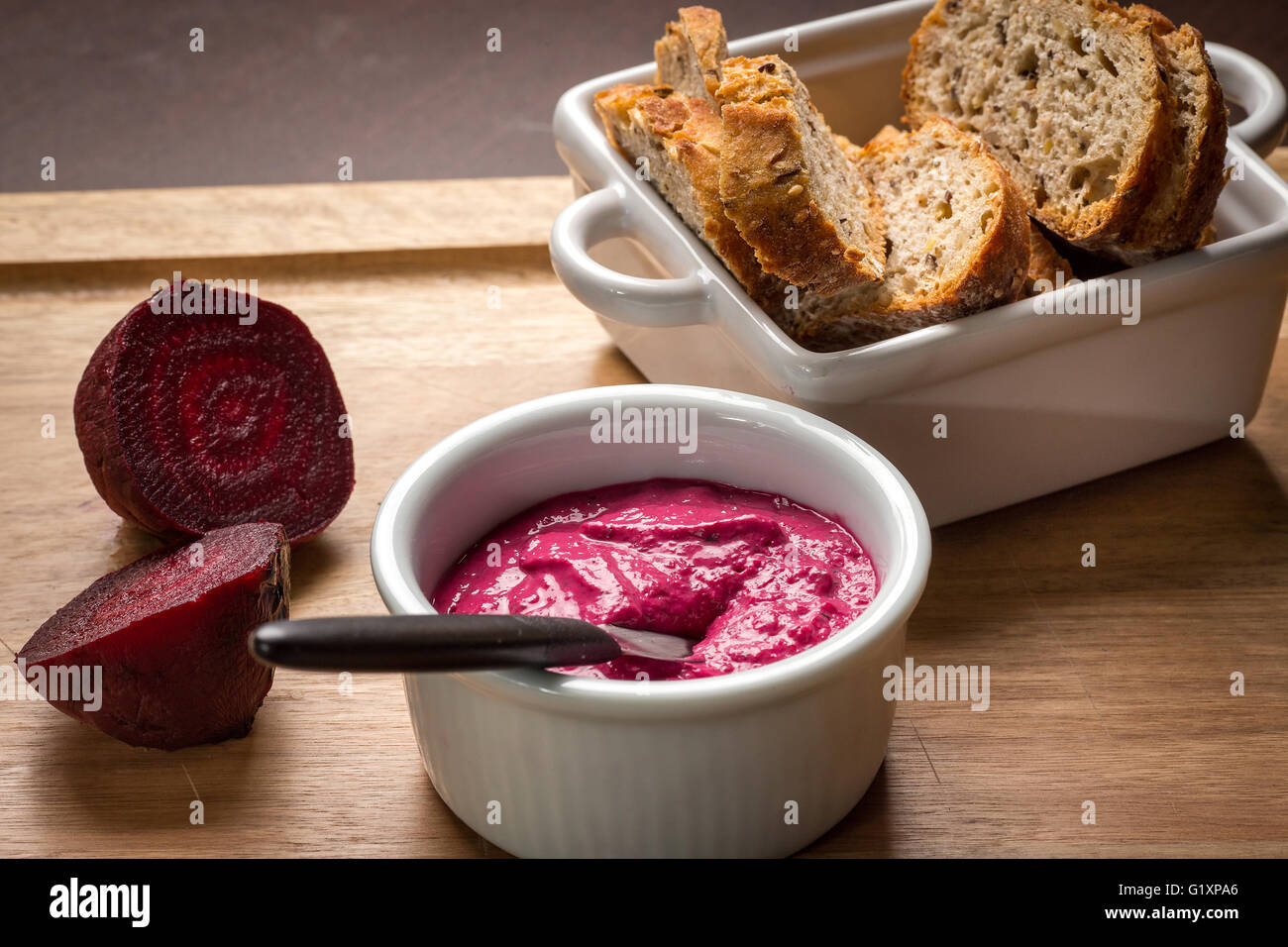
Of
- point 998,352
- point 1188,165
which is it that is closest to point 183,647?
point 998,352

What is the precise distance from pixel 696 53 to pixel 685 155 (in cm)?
24

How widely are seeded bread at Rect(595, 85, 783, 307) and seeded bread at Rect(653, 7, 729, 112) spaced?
3cm

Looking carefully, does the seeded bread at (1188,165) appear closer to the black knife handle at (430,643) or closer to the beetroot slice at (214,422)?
the black knife handle at (430,643)

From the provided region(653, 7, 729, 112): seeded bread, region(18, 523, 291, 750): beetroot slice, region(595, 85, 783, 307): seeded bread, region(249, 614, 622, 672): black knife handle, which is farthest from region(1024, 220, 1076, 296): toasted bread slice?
region(18, 523, 291, 750): beetroot slice

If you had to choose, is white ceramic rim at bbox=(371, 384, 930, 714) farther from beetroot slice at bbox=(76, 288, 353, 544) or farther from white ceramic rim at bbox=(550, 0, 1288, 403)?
beetroot slice at bbox=(76, 288, 353, 544)

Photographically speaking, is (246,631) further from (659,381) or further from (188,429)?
(659,381)

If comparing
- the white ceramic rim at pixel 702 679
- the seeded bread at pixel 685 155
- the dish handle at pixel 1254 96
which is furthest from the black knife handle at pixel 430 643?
the dish handle at pixel 1254 96

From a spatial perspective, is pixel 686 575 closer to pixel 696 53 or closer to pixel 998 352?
pixel 998 352

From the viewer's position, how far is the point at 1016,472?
6.33ft

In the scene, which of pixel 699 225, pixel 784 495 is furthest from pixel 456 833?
pixel 699 225

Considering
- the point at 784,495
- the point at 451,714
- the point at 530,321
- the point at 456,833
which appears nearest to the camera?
the point at 451,714

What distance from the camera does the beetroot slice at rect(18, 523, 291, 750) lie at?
4.97ft

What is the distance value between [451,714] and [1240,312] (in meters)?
1.26

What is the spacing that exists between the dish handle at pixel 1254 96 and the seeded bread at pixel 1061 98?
0.30 m
